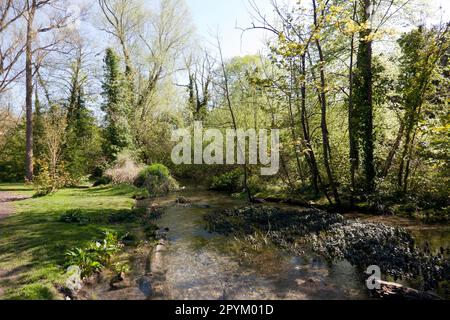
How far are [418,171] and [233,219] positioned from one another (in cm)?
662

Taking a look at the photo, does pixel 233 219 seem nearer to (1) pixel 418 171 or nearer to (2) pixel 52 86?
(1) pixel 418 171

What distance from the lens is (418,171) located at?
420 inches

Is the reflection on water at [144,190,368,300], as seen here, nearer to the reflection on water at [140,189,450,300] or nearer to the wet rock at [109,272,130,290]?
the reflection on water at [140,189,450,300]

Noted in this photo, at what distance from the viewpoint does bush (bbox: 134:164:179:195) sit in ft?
56.0

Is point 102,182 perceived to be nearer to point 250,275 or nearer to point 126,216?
point 126,216

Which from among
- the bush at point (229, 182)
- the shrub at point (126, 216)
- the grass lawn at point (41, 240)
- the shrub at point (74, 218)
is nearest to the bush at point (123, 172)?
the bush at point (229, 182)

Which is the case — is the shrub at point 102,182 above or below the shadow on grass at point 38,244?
above

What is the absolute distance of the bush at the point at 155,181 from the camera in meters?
17.1

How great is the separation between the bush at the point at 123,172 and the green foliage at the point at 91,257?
12045mm

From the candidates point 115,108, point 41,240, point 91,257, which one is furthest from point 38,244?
point 115,108

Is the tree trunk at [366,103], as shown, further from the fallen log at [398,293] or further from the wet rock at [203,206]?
the fallen log at [398,293]

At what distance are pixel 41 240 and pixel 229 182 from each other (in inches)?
481

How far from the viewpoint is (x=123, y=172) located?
18781 mm

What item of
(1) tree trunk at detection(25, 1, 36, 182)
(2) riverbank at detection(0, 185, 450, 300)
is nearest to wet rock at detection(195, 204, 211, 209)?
(2) riverbank at detection(0, 185, 450, 300)
